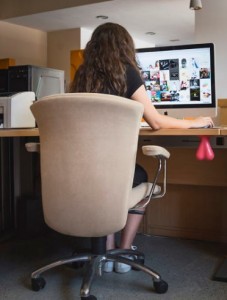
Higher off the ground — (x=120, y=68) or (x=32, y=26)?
(x=32, y=26)

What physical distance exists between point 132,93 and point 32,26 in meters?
5.46

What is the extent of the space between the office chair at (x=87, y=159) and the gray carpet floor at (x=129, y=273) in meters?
0.26

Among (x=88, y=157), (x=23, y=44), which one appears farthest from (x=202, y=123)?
(x=23, y=44)

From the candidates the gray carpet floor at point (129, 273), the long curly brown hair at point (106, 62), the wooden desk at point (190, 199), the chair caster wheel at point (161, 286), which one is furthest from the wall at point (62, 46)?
the chair caster wheel at point (161, 286)

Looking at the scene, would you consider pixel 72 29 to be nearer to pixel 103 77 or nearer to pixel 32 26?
pixel 32 26

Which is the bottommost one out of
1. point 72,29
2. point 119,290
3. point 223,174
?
point 119,290

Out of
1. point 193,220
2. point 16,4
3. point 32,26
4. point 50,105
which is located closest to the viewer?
point 50,105

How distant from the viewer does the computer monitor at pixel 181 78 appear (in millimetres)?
2197

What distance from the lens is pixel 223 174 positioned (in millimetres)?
2359

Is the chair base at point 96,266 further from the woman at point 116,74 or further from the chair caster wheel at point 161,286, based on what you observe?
the woman at point 116,74

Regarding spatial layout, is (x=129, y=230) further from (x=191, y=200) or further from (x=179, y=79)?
(x=179, y=79)

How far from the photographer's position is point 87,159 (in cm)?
147

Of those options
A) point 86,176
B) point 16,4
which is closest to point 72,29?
point 16,4

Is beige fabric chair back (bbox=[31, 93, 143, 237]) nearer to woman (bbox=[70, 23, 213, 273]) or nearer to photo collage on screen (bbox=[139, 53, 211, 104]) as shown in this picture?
woman (bbox=[70, 23, 213, 273])
